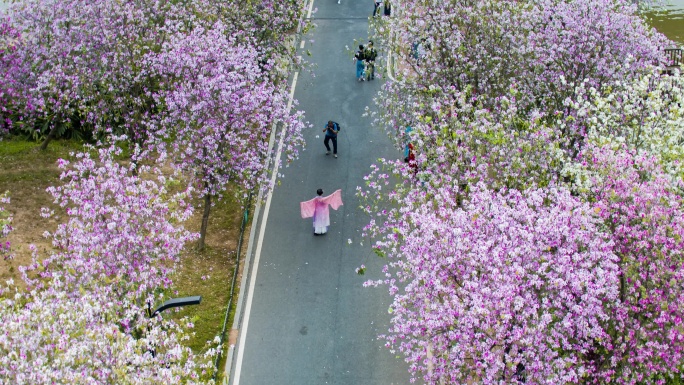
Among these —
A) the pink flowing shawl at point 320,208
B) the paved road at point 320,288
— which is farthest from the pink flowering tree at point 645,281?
the pink flowing shawl at point 320,208

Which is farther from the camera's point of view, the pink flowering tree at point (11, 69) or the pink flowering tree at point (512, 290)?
the pink flowering tree at point (11, 69)

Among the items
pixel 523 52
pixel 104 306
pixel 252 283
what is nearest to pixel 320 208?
pixel 252 283

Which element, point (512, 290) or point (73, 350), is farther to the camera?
point (512, 290)

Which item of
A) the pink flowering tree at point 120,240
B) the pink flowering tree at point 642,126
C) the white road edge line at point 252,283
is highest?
the pink flowering tree at point 642,126

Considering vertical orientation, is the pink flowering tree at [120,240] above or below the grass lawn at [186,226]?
above

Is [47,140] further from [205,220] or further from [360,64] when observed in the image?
[360,64]

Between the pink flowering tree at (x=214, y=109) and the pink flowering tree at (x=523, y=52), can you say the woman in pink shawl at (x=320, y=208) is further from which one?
the pink flowering tree at (x=523, y=52)

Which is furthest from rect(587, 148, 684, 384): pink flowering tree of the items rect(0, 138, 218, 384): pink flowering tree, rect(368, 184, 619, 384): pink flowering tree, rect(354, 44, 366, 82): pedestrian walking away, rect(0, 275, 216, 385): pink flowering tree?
rect(354, 44, 366, 82): pedestrian walking away
